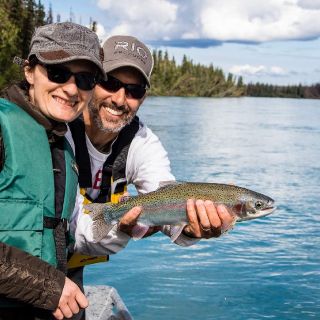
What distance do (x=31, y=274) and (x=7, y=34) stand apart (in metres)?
43.9

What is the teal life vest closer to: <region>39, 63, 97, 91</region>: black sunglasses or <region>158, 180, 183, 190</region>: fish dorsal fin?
<region>39, 63, 97, 91</region>: black sunglasses

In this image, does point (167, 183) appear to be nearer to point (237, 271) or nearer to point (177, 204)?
point (177, 204)

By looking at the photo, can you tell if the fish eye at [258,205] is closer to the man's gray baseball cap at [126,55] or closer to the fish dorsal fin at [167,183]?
the fish dorsal fin at [167,183]

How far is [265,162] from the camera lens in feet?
66.7

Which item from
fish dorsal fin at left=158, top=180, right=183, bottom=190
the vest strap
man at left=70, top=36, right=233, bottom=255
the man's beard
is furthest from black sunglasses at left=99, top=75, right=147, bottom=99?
the vest strap

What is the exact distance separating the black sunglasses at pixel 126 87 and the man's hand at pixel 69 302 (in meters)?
1.54

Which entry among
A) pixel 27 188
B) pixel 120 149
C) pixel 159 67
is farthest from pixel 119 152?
pixel 159 67

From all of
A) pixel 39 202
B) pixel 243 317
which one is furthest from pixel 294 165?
pixel 39 202

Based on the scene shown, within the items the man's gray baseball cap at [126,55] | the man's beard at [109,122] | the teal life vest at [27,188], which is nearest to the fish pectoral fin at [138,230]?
the man's beard at [109,122]

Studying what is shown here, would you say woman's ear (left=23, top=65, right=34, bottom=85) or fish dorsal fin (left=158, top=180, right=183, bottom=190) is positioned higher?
woman's ear (left=23, top=65, right=34, bottom=85)

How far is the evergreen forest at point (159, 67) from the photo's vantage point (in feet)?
144

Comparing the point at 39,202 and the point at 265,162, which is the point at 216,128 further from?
the point at 39,202

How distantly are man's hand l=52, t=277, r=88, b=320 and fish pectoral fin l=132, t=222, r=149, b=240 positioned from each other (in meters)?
0.99

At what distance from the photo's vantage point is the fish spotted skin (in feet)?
11.7
